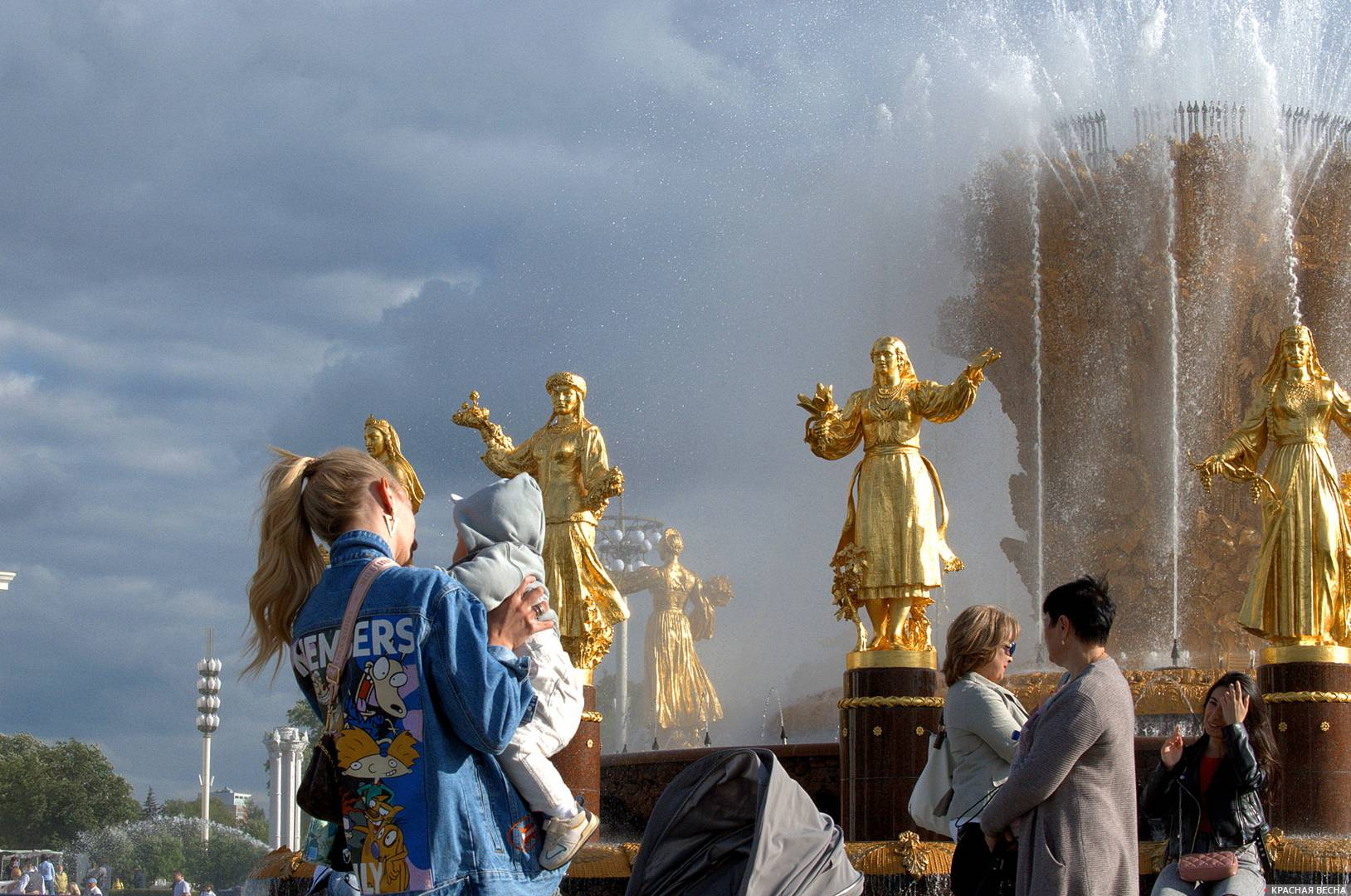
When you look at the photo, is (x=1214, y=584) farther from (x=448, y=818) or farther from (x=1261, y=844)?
(x=448, y=818)

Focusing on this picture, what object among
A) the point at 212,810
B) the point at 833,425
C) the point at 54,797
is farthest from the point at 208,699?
the point at 833,425

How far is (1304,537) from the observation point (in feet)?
35.6

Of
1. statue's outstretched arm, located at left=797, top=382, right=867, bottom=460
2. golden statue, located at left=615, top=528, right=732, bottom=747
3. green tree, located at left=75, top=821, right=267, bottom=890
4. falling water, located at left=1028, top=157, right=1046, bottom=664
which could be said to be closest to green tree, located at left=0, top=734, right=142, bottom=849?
green tree, located at left=75, top=821, right=267, bottom=890

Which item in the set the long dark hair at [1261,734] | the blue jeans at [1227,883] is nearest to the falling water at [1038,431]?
the long dark hair at [1261,734]

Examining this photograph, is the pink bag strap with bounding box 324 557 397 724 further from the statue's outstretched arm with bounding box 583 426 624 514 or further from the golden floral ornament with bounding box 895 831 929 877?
the statue's outstretched arm with bounding box 583 426 624 514

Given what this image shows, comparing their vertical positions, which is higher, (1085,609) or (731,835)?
(1085,609)

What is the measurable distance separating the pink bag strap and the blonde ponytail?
0.81 ft

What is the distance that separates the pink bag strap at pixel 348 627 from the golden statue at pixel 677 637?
1469 centimetres

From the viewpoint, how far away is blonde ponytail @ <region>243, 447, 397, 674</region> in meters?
4.21

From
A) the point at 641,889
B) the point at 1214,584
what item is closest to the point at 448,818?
the point at 641,889

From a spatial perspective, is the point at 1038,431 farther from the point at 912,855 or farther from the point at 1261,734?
the point at 1261,734

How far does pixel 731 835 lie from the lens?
18.1 ft

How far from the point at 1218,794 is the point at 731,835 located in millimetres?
2082

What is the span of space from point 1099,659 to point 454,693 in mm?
2247
